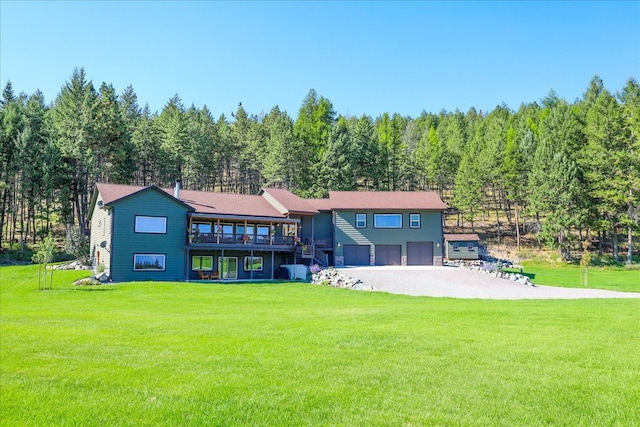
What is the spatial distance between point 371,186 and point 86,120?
108 feet

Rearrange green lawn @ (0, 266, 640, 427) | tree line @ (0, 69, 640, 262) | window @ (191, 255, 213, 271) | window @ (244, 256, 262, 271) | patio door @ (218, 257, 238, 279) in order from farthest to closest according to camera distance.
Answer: tree line @ (0, 69, 640, 262) → window @ (244, 256, 262, 271) → patio door @ (218, 257, 238, 279) → window @ (191, 255, 213, 271) → green lawn @ (0, 266, 640, 427)

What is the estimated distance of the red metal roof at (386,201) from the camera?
34.4 m

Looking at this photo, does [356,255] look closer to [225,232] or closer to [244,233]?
[244,233]

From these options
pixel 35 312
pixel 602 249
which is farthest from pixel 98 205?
pixel 602 249

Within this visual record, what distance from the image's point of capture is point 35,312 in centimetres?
1236

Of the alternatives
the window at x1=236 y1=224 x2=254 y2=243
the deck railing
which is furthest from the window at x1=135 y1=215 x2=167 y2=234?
the window at x1=236 y1=224 x2=254 y2=243

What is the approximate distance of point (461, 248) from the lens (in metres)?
40.5

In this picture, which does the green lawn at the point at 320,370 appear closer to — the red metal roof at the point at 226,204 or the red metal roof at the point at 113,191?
the red metal roof at the point at 113,191

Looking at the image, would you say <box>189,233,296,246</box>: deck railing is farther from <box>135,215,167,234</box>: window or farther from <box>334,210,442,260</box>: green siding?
<box>334,210,442,260</box>: green siding

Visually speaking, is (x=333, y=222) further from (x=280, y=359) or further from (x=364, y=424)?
(x=364, y=424)

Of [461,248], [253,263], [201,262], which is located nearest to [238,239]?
[253,263]

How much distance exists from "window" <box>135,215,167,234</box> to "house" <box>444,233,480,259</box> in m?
23.9

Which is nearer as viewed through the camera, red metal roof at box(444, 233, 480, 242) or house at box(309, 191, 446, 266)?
house at box(309, 191, 446, 266)

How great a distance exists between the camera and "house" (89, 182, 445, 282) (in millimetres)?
26469
